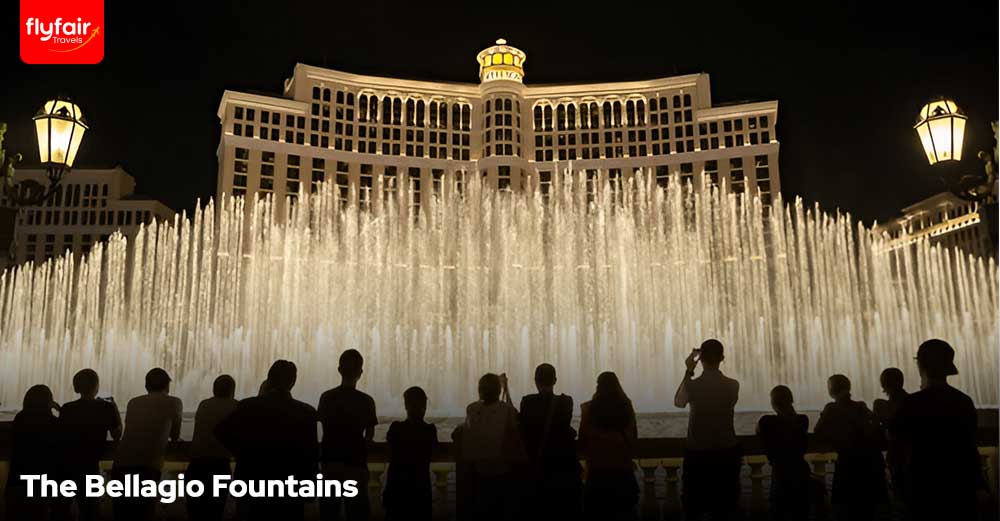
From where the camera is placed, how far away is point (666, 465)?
6402mm

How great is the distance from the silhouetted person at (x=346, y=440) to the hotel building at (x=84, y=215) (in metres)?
79.7

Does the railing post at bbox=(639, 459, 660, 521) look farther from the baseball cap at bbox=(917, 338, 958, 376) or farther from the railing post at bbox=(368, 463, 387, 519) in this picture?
the baseball cap at bbox=(917, 338, 958, 376)

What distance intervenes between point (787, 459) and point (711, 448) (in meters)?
0.70

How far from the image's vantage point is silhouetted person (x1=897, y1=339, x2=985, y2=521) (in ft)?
13.5

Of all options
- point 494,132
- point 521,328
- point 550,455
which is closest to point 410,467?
point 550,455

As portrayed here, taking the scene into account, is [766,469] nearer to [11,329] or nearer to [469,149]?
[11,329]

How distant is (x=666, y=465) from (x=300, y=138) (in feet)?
198

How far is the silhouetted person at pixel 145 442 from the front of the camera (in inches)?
193

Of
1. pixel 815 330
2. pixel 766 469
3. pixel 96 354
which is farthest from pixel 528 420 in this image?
pixel 96 354

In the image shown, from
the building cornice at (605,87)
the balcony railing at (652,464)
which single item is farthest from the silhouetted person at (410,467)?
the building cornice at (605,87)

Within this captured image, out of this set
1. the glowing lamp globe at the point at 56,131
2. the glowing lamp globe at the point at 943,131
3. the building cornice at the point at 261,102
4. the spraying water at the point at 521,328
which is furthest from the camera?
the building cornice at the point at 261,102

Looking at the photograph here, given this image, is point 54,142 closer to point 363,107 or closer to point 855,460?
point 855,460

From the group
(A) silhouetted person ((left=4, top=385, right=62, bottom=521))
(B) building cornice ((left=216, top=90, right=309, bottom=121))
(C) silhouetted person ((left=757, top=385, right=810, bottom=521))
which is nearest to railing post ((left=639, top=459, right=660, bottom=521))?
(C) silhouetted person ((left=757, top=385, right=810, bottom=521))

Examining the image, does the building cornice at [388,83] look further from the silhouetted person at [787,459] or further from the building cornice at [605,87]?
the silhouetted person at [787,459]
